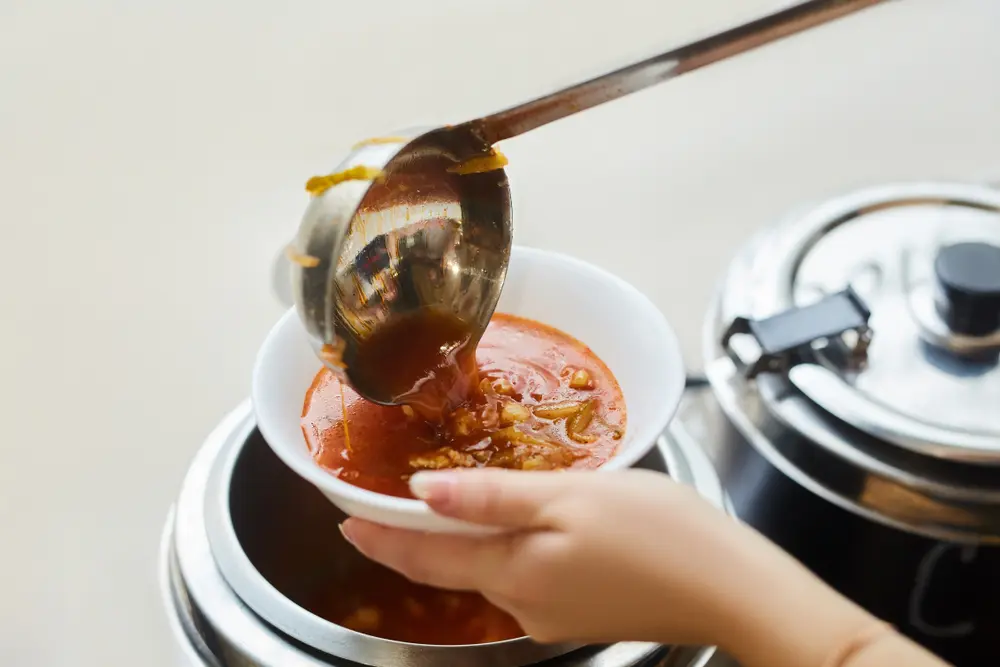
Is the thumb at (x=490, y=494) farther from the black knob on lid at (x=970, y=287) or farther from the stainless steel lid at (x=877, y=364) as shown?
the black knob on lid at (x=970, y=287)

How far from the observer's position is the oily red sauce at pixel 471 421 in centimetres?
79

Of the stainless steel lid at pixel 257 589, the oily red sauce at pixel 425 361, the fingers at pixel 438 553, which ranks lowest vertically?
the stainless steel lid at pixel 257 589

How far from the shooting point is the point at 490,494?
1.98 feet

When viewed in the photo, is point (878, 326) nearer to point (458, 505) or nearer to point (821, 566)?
point (821, 566)

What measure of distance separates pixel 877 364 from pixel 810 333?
7cm

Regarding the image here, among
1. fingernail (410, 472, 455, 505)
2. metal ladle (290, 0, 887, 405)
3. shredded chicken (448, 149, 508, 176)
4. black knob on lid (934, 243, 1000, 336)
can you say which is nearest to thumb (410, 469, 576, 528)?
fingernail (410, 472, 455, 505)

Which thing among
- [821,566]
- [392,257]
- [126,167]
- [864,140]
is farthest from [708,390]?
[126,167]

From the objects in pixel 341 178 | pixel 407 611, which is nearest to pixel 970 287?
pixel 341 178

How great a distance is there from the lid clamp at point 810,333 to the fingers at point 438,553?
32 cm

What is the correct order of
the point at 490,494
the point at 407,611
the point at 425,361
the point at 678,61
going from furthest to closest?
the point at 407,611, the point at 425,361, the point at 678,61, the point at 490,494

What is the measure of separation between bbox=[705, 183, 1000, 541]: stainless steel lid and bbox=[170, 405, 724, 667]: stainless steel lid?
0.37 ft

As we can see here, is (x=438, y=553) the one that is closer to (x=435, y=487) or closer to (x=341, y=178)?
(x=435, y=487)

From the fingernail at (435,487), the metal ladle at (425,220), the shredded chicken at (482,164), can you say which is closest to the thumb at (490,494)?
the fingernail at (435,487)

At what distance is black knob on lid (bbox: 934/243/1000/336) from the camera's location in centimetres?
76
